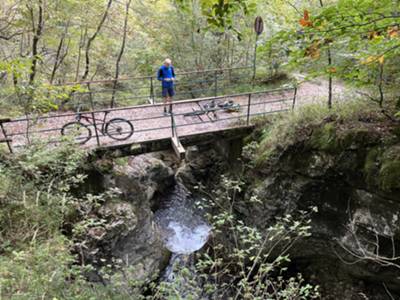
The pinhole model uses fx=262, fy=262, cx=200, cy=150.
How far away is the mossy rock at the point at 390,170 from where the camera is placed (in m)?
4.43

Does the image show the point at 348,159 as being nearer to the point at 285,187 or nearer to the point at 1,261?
the point at 285,187

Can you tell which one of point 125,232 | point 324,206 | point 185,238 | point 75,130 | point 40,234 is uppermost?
point 75,130

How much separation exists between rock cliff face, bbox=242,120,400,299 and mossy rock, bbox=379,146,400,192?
0.01 metres

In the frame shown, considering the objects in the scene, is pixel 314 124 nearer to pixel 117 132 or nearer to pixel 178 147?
pixel 178 147

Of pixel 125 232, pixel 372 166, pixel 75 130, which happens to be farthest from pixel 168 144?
pixel 372 166

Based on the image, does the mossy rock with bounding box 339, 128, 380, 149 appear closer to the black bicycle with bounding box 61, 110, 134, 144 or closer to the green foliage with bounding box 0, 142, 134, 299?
the green foliage with bounding box 0, 142, 134, 299

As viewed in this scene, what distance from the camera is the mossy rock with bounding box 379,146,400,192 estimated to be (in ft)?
14.5

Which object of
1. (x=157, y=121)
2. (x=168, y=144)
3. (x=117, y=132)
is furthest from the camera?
(x=157, y=121)

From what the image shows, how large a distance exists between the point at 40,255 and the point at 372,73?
633 cm

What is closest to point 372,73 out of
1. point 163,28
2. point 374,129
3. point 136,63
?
point 374,129

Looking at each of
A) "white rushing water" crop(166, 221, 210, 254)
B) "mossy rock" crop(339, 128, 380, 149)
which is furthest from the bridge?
"white rushing water" crop(166, 221, 210, 254)

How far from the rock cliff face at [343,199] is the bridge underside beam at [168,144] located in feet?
4.36

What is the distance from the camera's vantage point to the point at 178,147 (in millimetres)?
6348

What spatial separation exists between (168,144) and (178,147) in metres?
0.59
